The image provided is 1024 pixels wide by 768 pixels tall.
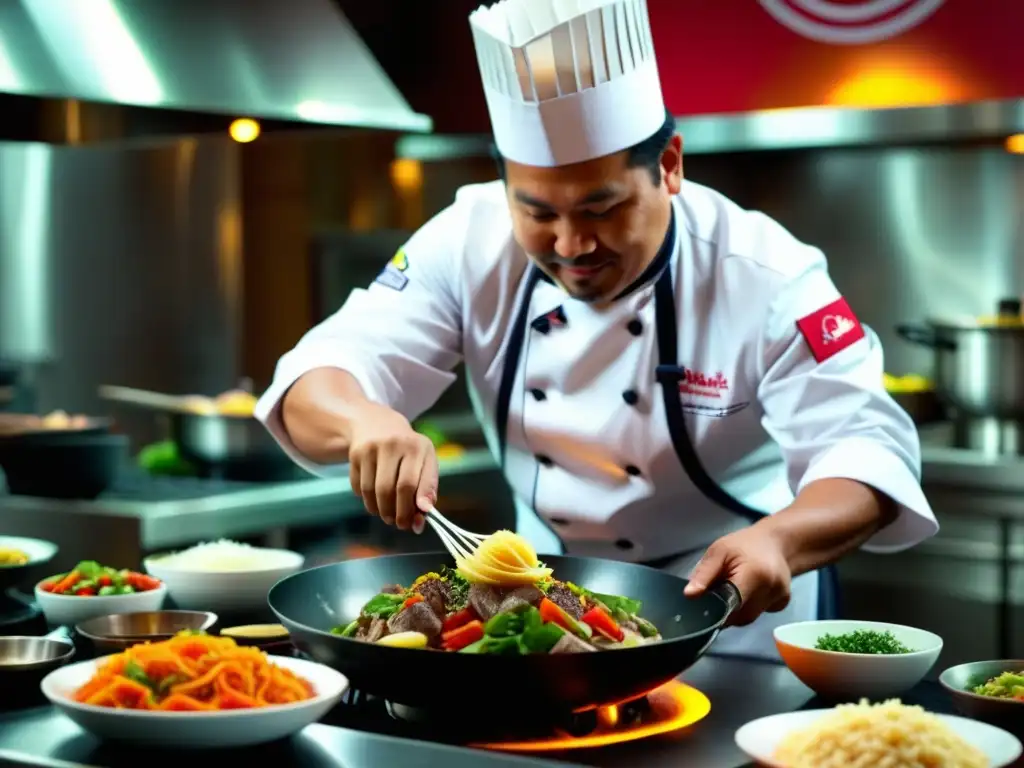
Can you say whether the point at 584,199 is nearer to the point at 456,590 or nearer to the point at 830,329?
the point at 830,329

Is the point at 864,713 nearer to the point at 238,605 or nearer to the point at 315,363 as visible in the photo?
the point at 238,605

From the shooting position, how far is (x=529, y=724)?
167 centimetres

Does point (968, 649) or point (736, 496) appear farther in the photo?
point (968, 649)

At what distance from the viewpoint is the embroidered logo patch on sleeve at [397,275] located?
274cm

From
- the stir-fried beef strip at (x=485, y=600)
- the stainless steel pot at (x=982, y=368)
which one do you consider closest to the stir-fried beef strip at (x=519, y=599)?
the stir-fried beef strip at (x=485, y=600)

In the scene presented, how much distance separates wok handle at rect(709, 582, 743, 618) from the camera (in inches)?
70.0

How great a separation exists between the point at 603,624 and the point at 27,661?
0.73 meters

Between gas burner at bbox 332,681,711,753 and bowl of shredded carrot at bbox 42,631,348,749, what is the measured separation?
0.33ft

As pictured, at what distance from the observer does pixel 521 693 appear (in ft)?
5.13

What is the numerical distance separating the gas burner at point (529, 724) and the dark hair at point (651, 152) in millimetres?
897

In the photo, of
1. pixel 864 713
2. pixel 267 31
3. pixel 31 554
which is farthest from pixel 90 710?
pixel 267 31

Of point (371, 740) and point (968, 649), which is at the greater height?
point (371, 740)

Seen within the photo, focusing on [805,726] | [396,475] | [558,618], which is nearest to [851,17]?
[396,475]

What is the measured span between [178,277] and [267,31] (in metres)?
2.67
